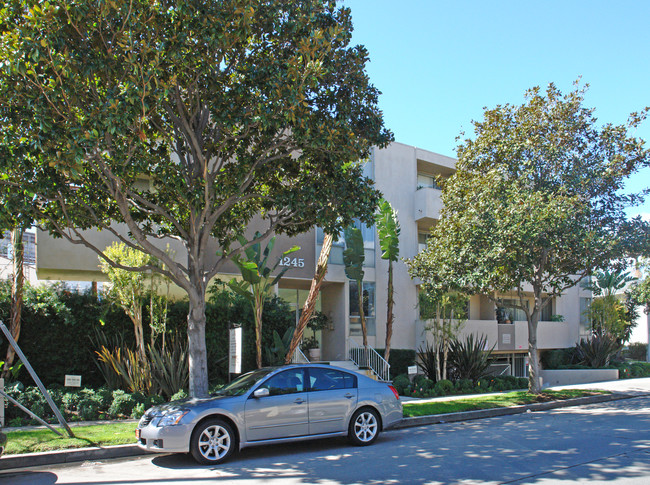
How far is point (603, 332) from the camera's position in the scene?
1141 inches

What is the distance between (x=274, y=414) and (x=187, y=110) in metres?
6.57

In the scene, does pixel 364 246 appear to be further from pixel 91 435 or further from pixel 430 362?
pixel 91 435

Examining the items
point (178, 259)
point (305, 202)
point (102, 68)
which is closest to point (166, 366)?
point (178, 259)

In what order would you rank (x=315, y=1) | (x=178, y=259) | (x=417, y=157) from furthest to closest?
(x=417, y=157)
(x=178, y=259)
(x=315, y=1)

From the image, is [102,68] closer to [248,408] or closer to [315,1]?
[315,1]

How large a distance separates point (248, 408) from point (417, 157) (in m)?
18.2

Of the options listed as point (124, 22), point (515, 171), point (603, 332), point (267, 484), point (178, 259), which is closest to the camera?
point (267, 484)

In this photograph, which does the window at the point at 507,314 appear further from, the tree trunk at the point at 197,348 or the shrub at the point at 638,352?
the tree trunk at the point at 197,348

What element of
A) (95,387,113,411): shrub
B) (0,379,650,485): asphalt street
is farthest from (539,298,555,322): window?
(95,387,113,411): shrub

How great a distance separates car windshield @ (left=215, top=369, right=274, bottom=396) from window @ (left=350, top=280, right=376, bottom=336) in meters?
12.3

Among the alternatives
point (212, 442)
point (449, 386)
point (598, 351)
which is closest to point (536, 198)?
point (449, 386)

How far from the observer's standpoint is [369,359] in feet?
67.5

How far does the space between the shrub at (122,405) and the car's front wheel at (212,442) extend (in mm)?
5590

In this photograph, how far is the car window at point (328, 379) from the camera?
31.0 feet
